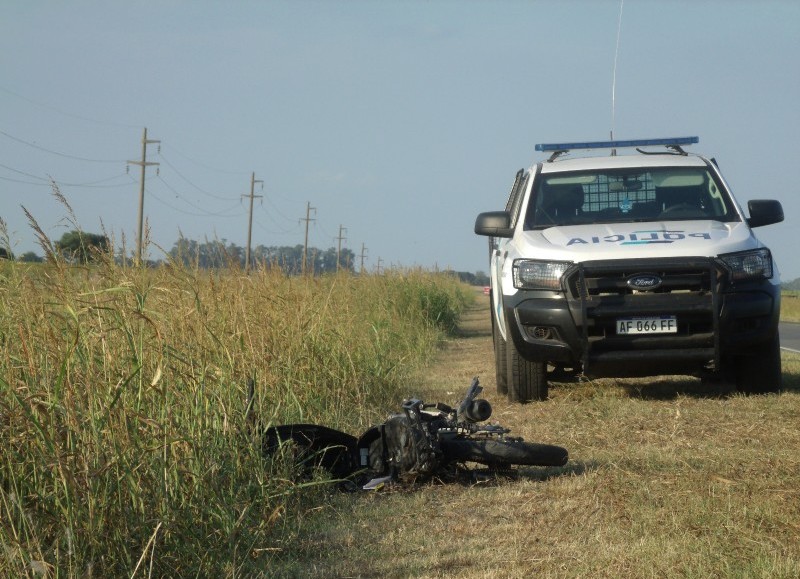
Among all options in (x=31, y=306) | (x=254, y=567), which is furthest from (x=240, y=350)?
(x=254, y=567)

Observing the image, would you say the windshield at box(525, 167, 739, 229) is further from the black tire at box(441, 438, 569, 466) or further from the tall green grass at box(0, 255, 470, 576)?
the black tire at box(441, 438, 569, 466)

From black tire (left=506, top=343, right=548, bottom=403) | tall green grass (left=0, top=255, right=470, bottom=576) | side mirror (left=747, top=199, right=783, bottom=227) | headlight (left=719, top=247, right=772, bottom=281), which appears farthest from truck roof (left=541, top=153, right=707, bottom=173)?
tall green grass (left=0, top=255, right=470, bottom=576)

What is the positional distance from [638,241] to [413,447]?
10.8ft

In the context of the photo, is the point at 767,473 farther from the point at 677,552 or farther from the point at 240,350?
the point at 240,350

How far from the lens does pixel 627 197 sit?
9.39m

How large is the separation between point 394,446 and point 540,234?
132 inches

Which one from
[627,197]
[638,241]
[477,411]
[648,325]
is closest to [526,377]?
[648,325]

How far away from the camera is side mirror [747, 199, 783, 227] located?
29.4ft

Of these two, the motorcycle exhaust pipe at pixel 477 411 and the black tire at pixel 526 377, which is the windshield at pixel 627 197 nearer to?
the black tire at pixel 526 377

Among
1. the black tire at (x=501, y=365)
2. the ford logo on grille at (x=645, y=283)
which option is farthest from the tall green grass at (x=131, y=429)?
the black tire at (x=501, y=365)

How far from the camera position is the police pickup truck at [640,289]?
322 inches

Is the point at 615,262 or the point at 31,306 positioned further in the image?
the point at 615,262

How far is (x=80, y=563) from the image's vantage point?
376cm

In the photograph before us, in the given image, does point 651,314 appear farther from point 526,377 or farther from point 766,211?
point 766,211
